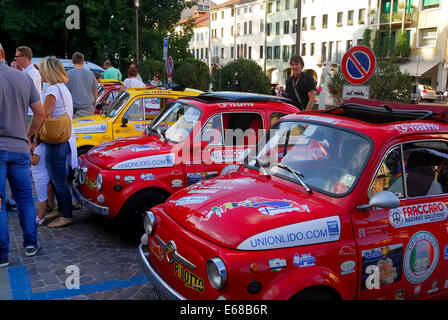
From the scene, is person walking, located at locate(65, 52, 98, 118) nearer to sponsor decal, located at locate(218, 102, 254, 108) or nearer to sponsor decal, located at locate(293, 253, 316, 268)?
sponsor decal, located at locate(218, 102, 254, 108)

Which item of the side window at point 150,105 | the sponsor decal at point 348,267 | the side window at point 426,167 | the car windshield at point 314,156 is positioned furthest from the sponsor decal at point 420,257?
the side window at point 150,105

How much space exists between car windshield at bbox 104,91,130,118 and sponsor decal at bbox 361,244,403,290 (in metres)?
6.08

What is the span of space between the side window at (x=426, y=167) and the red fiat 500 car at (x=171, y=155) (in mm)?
1850

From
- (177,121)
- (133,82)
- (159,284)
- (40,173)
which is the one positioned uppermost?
(133,82)

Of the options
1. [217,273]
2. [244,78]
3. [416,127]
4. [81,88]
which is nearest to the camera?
[217,273]

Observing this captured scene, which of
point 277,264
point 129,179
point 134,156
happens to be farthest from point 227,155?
point 277,264

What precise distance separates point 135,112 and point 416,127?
18.4 ft

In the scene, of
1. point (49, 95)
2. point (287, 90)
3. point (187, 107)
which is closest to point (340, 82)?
point (287, 90)

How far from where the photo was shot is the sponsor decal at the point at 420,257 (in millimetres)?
3375

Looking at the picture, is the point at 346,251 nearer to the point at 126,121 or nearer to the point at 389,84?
the point at 126,121

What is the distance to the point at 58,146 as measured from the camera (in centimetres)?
583

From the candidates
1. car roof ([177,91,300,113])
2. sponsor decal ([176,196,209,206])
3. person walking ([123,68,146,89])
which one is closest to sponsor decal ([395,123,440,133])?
sponsor decal ([176,196,209,206])

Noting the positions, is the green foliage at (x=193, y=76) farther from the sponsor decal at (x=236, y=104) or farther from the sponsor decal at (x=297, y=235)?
the sponsor decal at (x=297, y=235)
